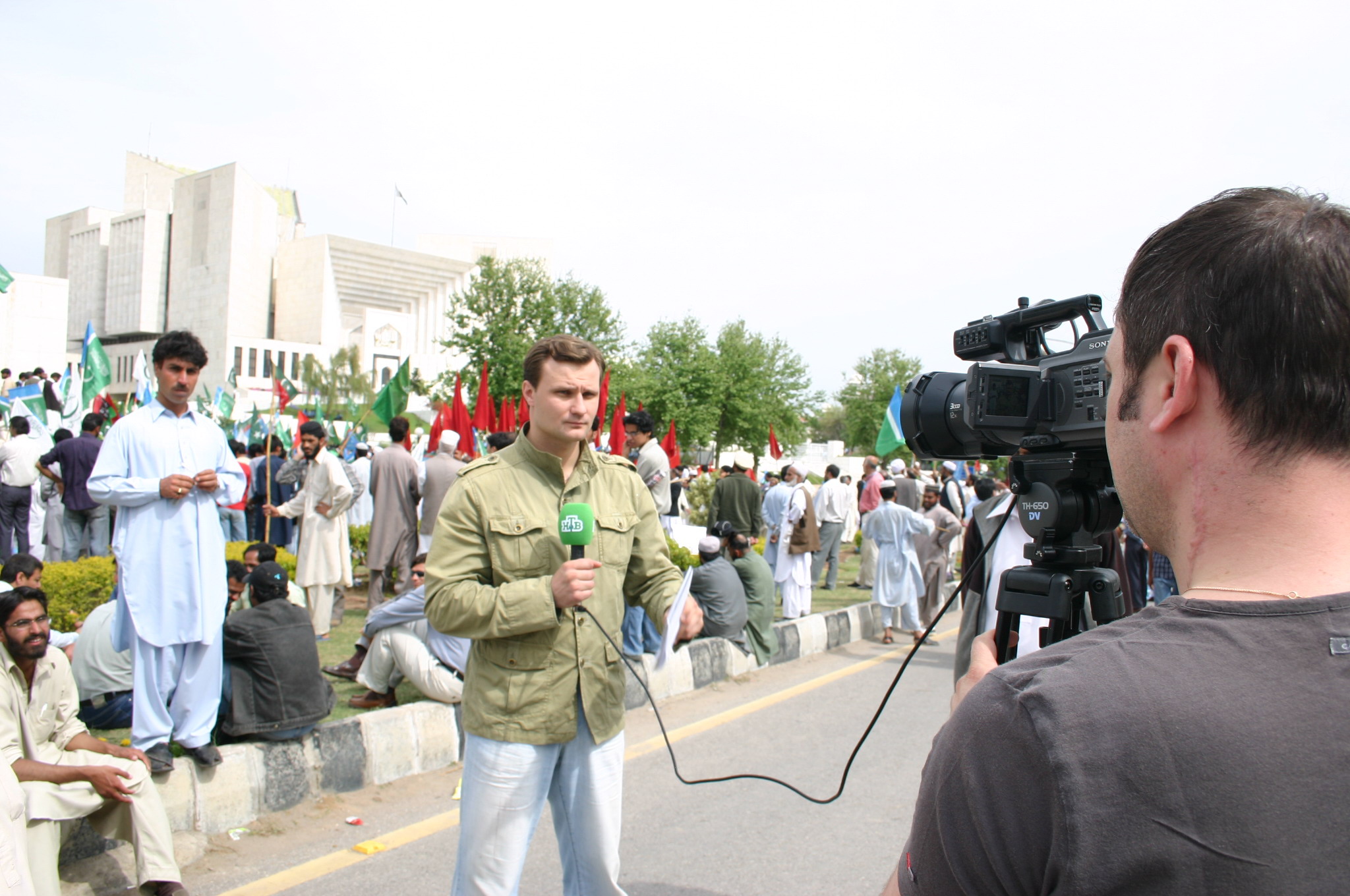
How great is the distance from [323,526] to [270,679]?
12.3ft

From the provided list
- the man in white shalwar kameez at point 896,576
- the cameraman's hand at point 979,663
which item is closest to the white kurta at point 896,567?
the man in white shalwar kameez at point 896,576

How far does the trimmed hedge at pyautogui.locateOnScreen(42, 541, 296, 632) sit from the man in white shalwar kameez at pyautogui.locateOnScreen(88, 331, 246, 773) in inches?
125

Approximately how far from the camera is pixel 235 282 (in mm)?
68000

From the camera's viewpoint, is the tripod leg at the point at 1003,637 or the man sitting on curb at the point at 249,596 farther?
the man sitting on curb at the point at 249,596

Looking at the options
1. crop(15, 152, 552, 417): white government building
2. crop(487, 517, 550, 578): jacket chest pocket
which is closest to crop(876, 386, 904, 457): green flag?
crop(487, 517, 550, 578): jacket chest pocket

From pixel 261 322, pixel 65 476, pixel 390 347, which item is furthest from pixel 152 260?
pixel 65 476

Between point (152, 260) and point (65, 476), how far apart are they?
73.9 m

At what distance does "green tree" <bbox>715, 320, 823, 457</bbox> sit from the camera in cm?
4281

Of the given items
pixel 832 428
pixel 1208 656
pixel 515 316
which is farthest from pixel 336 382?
pixel 1208 656

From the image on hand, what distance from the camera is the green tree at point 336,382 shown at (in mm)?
59188

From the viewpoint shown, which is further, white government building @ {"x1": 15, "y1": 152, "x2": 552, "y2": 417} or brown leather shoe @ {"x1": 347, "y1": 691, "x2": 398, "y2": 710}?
white government building @ {"x1": 15, "y1": 152, "x2": 552, "y2": 417}

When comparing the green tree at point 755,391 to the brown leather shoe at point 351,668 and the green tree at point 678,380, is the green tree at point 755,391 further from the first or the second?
the brown leather shoe at point 351,668

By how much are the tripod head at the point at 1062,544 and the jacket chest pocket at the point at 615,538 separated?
1290mm

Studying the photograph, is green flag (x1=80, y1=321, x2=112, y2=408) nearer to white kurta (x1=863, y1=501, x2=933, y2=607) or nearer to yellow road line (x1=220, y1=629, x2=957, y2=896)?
white kurta (x1=863, y1=501, x2=933, y2=607)
